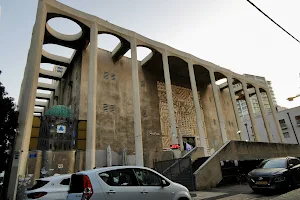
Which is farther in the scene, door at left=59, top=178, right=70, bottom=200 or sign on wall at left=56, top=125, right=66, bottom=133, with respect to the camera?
sign on wall at left=56, top=125, right=66, bottom=133

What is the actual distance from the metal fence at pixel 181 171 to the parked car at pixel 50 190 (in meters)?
7.48

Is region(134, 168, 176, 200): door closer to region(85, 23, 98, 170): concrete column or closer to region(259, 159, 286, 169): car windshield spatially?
region(259, 159, 286, 169): car windshield

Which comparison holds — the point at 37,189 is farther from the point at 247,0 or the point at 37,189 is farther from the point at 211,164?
the point at 211,164

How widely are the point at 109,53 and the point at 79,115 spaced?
927cm

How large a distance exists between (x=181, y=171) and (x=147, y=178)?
8310 millimetres

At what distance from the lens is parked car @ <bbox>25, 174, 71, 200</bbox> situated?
20.3 feet

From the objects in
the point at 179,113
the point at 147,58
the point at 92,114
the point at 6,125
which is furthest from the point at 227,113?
the point at 6,125

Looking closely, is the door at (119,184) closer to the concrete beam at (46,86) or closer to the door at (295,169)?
the door at (295,169)

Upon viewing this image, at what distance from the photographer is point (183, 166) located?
42.2ft

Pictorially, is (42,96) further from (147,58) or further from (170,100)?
(170,100)

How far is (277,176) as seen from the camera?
870 cm

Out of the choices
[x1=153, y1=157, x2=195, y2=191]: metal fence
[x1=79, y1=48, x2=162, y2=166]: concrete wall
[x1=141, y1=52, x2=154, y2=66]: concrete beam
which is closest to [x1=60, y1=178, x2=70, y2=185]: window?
[x1=153, y1=157, x2=195, y2=191]: metal fence

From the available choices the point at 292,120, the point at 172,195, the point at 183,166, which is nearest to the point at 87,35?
the point at 183,166

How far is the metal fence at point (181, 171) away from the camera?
39.8ft
